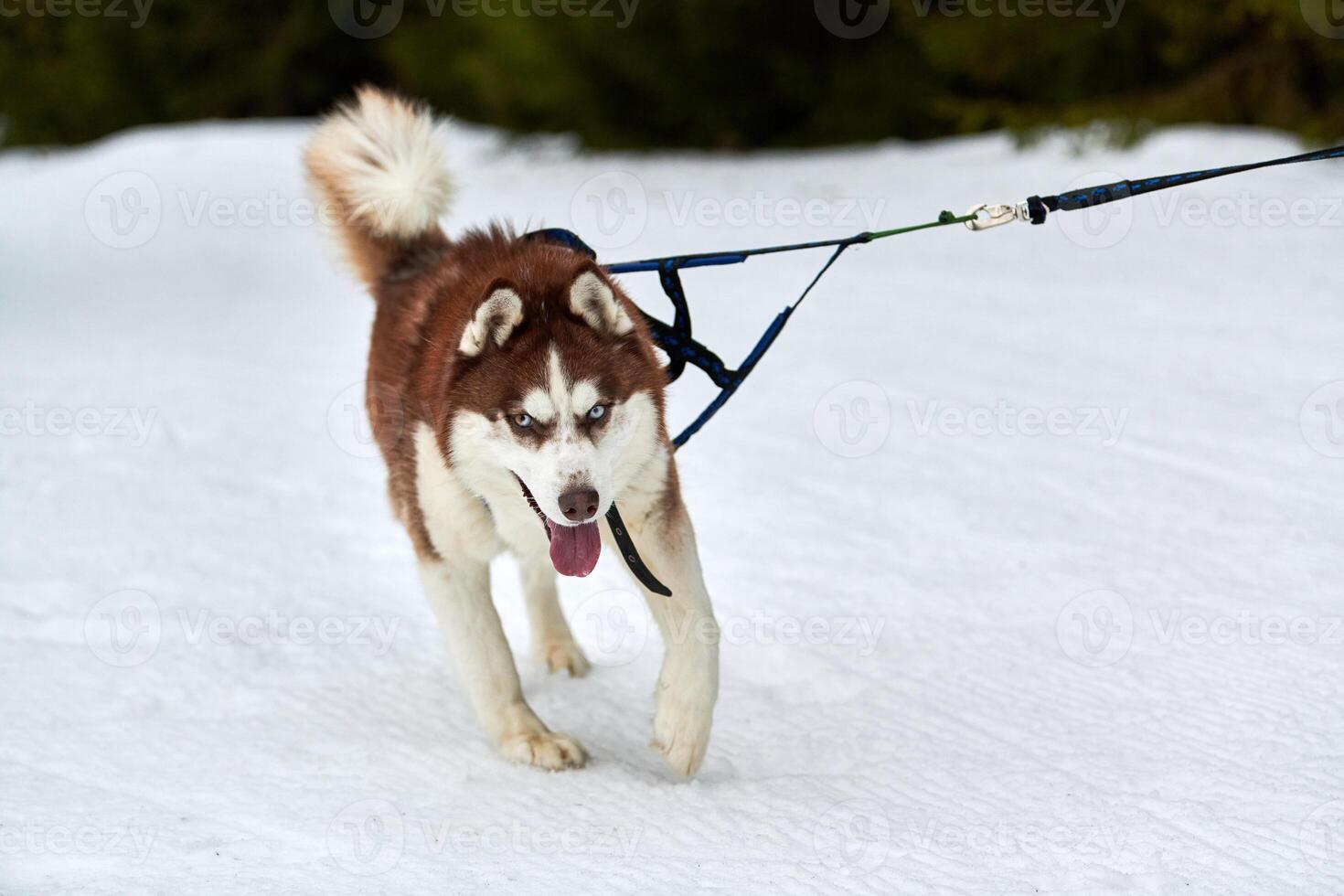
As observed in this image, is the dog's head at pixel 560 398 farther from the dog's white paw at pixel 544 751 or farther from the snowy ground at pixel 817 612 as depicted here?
the snowy ground at pixel 817 612

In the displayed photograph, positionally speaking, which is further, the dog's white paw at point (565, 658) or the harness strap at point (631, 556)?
the dog's white paw at point (565, 658)

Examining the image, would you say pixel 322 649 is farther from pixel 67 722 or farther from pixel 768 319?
pixel 768 319

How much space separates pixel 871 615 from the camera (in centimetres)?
448

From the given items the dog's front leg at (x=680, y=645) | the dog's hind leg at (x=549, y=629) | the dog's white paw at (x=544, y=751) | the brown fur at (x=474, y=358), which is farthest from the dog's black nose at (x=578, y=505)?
the dog's hind leg at (x=549, y=629)

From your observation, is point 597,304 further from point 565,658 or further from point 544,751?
point 565,658

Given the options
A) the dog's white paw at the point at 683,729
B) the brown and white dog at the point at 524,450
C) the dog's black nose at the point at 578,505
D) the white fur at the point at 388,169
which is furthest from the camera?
the white fur at the point at 388,169

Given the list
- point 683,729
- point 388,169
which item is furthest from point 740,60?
point 683,729

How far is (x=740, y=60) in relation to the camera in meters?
13.8

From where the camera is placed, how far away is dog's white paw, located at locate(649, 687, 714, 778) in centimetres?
341

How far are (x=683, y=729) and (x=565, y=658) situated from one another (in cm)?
94

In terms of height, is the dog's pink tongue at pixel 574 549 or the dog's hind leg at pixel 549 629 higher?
the dog's pink tongue at pixel 574 549

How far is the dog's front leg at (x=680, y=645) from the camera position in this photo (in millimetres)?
3410

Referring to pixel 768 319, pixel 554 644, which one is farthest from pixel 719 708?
pixel 768 319

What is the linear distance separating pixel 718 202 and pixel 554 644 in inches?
326
